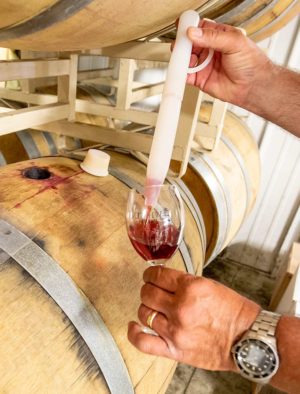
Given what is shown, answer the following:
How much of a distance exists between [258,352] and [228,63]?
2.75ft

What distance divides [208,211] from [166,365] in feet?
3.35

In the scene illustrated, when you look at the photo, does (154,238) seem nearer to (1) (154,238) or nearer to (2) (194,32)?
(1) (154,238)

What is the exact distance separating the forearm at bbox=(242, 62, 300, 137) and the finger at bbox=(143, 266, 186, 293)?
73 cm

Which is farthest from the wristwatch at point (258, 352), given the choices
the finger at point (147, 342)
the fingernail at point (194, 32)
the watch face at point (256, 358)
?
the fingernail at point (194, 32)

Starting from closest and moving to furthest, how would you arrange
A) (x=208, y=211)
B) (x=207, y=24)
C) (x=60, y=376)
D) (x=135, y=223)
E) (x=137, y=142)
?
(x=60, y=376) < (x=135, y=223) < (x=207, y=24) < (x=137, y=142) < (x=208, y=211)

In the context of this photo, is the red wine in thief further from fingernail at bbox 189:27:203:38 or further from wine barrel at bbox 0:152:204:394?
fingernail at bbox 189:27:203:38

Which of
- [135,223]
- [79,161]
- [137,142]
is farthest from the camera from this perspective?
[137,142]

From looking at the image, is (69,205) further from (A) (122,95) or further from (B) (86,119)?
(B) (86,119)

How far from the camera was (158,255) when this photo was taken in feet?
2.82

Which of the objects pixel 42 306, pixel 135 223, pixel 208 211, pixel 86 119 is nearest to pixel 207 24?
pixel 135 223

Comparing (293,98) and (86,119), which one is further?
(86,119)

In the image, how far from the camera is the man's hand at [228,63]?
99 cm

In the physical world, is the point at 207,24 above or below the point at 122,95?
above

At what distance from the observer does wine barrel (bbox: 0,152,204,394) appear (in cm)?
76
